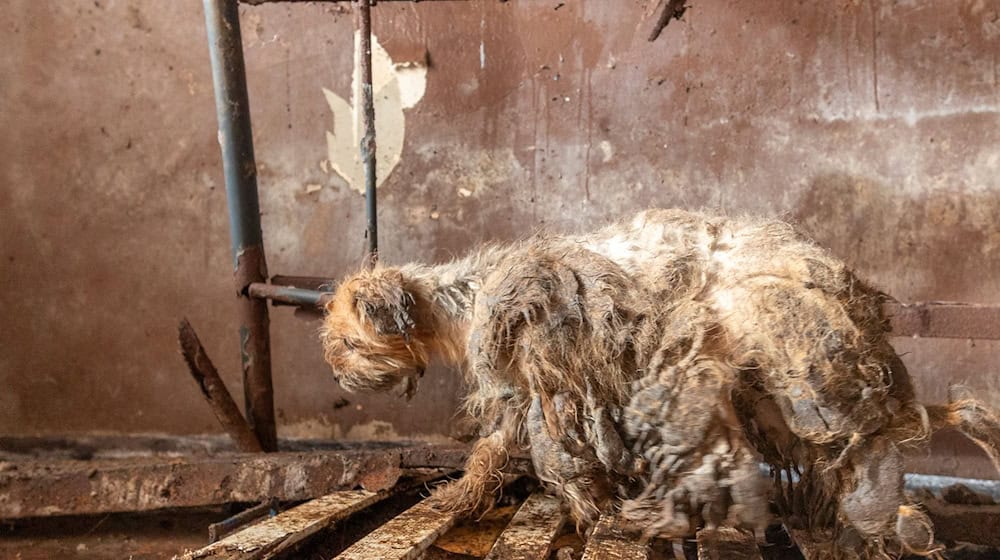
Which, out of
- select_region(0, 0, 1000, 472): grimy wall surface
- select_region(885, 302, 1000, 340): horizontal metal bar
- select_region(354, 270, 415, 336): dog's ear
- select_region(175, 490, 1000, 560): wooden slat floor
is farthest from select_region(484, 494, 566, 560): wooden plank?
select_region(0, 0, 1000, 472): grimy wall surface

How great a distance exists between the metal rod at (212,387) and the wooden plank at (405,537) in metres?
0.89

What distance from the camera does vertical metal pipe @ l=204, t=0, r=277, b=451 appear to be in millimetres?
2209

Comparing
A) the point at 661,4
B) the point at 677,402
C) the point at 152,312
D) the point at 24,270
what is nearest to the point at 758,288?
the point at 677,402

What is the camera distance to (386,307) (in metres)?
1.70

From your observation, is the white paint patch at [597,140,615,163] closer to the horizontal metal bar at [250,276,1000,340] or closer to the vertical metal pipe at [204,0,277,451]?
the horizontal metal bar at [250,276,1000,340]

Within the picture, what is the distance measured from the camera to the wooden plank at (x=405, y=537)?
1.61m

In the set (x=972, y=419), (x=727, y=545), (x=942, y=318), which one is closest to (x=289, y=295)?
(x=727, y=545)

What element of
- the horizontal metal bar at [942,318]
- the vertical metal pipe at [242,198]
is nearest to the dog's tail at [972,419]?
the horizontal metal bar at [942,318]

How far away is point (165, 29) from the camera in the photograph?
333 cm

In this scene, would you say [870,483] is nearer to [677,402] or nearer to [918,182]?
[677,402]

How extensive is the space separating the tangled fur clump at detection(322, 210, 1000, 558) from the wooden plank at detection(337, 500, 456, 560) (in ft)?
1.36

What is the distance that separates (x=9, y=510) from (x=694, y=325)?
2.33 metres

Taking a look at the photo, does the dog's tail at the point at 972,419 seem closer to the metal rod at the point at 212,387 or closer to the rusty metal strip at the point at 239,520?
the rusty metal strip at the point at 239,520

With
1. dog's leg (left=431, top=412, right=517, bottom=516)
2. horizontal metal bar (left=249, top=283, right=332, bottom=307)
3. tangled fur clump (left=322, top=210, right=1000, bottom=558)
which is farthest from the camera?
horizontal metal bar (left=249, top=283, right=332, bottom=307)
